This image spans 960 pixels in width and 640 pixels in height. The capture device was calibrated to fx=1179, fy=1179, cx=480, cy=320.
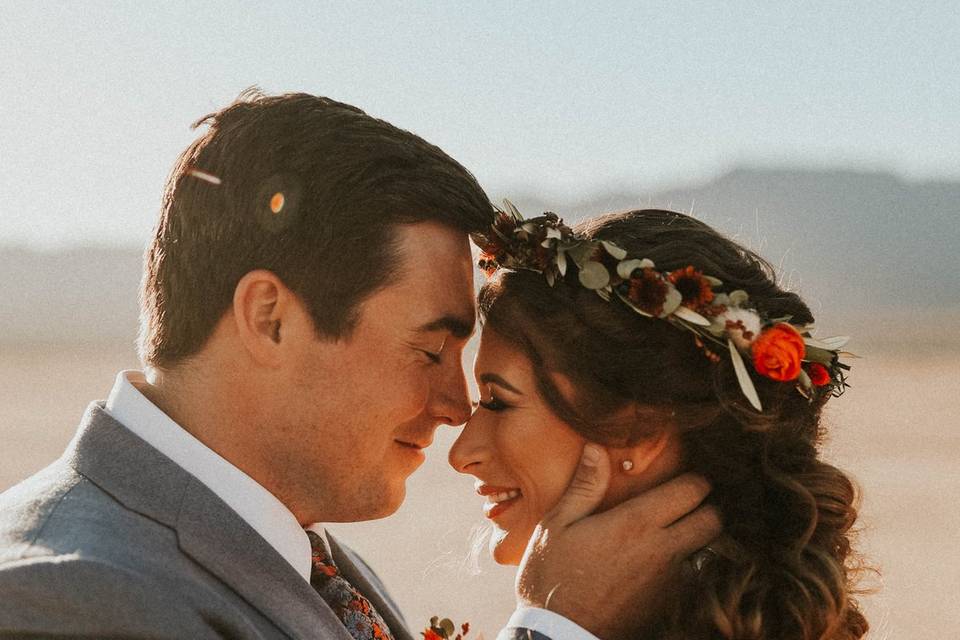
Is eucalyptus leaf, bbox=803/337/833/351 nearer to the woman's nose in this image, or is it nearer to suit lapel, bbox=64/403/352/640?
the woman's nose

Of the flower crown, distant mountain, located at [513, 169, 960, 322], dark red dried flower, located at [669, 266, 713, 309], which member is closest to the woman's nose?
the flower crown

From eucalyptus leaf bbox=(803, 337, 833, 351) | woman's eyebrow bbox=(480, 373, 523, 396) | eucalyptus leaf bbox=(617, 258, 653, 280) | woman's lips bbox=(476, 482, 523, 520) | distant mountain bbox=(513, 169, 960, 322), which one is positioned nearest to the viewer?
eucalyptus leaf bbox=(617, 258, 653, 280)

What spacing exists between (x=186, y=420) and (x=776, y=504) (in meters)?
1.97

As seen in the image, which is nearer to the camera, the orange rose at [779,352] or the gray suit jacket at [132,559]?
the gray suit jacket at [132,559]

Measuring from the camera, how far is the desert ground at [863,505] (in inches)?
487

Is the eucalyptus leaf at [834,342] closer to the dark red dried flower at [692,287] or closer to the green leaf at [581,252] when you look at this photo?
the dark red dried flower at [692,287]

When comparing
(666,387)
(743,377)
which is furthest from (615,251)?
(743,377)

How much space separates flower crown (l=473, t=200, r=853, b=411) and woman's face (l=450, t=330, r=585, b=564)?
0.36 metres

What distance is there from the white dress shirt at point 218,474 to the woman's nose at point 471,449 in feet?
2.33

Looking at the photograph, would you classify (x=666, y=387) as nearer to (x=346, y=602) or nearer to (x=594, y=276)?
(x=594, y=276)

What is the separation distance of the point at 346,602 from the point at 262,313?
3.25 ft

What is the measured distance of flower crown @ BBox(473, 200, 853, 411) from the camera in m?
3.88

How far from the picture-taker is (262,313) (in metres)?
3.85

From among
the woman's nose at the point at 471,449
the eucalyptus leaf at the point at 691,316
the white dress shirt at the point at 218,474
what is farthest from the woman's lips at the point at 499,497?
the eucalyptus leaf at the point at 691,316
